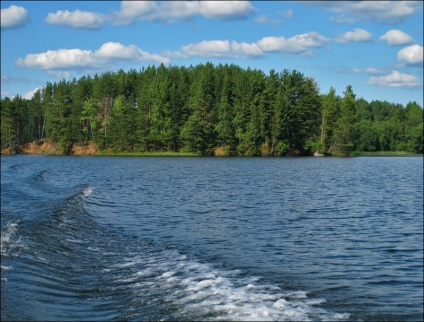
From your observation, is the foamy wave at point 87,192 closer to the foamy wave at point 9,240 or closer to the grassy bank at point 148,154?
the foamy wave at point 9,240

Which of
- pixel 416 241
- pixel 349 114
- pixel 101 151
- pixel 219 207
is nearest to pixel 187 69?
pixel 101 151

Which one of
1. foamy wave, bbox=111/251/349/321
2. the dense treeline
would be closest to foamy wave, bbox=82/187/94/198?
foamy wave, bbox=111/251/349/321

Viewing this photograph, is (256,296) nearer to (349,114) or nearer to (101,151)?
(349,114)

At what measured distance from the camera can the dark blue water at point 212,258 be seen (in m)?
11.7

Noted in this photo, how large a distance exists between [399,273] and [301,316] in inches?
188

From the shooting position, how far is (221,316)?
1112 centimetres

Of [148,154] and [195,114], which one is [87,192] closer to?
[195,114]

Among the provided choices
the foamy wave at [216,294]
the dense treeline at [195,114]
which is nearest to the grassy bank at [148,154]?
the dense treeline at [195,114]

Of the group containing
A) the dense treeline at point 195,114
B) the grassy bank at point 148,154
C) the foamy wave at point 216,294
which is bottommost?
the foamy wave at point 216,294

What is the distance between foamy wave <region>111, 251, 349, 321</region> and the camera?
1124 cm

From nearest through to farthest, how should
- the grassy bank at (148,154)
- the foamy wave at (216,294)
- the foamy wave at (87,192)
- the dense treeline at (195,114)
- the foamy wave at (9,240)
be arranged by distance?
1. the foamy wave at (216,294)
2. the foamy wave at (9,240)
3. the foamy wave at (87,192)
4. the dense treeline at (195,114)
5. the grassy bank at (148,154)

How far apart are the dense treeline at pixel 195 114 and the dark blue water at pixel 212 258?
75.5m

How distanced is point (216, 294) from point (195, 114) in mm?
98800

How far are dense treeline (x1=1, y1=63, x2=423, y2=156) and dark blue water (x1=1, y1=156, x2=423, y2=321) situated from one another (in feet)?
248
